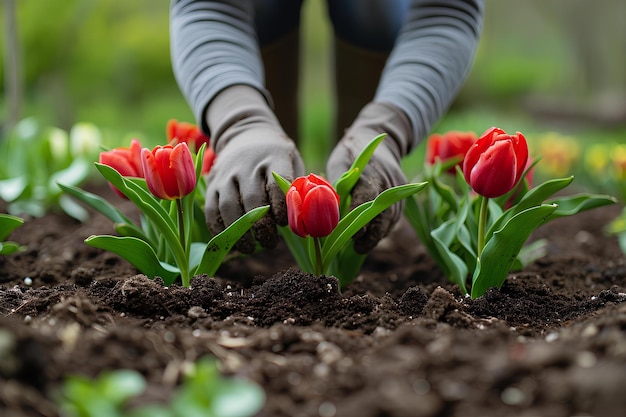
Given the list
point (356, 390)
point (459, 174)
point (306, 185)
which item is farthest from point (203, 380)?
point (459, 174)

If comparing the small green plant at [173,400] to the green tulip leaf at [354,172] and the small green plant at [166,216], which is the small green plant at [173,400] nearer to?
the small green plant at [166,216]

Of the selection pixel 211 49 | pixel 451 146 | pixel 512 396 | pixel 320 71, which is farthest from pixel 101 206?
pixel 320 71

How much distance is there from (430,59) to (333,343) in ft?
2.71

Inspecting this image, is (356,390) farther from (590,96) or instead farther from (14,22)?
(590,96)

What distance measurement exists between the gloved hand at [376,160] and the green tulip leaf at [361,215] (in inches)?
2.1

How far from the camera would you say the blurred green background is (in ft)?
14.4

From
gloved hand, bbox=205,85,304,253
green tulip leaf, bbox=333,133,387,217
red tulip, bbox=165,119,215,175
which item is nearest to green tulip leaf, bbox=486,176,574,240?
green tulip leaf, bbox=333,133,387,217

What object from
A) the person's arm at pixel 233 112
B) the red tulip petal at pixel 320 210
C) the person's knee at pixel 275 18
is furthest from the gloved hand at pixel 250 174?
the person's knee at pixel 275 18

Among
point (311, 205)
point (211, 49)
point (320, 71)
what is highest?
point (211, 49)

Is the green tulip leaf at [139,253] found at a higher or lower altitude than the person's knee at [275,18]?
lower

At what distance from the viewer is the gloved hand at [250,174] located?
112cm

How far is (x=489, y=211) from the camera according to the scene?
132cm

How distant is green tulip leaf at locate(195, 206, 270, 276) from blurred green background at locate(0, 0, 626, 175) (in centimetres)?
243

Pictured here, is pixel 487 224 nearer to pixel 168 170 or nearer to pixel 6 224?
pixel 168 170
